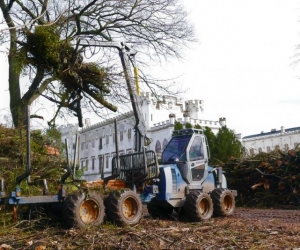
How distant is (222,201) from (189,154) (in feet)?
4.50

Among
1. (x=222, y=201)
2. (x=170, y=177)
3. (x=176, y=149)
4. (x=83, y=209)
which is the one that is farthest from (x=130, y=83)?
(x=83, y=209)

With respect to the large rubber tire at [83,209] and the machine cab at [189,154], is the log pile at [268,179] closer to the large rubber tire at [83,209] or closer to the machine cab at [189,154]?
the machine cab at [189,154]

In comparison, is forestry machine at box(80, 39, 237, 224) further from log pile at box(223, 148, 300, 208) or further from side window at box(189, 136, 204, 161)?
log pile at box(223, 148, 300, 208)

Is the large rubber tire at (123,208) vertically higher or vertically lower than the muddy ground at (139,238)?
higher

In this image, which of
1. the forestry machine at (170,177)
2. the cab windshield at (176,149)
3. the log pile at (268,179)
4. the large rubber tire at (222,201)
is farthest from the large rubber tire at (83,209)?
the log pile at (268,179)

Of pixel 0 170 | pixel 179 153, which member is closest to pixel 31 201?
pixel 0 170

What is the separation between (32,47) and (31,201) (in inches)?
171

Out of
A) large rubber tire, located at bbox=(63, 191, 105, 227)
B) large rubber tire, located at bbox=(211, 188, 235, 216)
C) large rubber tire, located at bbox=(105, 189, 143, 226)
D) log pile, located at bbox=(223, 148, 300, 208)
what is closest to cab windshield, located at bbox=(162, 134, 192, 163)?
large rubber tire, located at bbox=(211, 188, 235, 216)

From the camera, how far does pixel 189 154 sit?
1024cm

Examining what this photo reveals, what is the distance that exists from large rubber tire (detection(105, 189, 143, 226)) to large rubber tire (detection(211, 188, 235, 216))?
8.94 feet

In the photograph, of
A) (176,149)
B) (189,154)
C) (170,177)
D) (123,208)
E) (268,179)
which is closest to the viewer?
(123,208)

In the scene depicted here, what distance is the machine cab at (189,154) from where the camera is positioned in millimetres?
10164

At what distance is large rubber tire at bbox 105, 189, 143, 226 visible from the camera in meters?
7.83

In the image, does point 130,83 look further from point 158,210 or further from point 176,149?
point 158,210
